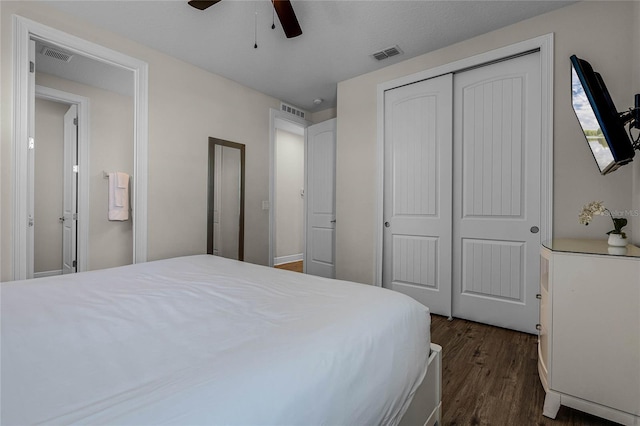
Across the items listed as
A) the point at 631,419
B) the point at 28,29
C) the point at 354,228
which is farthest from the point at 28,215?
the point at 631,419

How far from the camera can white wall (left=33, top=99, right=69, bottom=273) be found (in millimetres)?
3000

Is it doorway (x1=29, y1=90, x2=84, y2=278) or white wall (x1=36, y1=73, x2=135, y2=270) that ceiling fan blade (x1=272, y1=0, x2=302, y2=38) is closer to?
white wall (x1=36, y1=73, x2=135, y2=270)

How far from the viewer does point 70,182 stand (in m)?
3.07

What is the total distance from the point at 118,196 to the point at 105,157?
17.5 inches

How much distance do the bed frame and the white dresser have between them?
673mm

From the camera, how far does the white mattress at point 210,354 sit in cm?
57

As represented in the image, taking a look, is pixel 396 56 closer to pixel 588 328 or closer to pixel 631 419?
pixel 588 328

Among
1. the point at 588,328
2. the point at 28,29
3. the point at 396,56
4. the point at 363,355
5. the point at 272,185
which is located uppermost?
the point at 396,56

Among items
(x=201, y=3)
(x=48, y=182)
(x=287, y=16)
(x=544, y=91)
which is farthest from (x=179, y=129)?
(x=544, y=91)

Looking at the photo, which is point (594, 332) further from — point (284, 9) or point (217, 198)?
point (217, 198)

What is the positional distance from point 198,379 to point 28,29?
2.88 m

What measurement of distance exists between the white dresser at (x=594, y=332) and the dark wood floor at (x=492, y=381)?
105 millimetres

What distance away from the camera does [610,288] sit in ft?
4.38

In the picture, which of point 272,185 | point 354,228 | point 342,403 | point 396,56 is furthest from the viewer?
point 272,185
